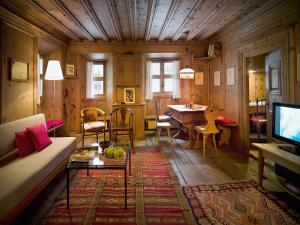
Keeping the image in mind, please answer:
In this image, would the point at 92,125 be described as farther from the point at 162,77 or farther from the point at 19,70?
the point at 162,77

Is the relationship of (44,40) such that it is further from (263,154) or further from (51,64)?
(263,154)

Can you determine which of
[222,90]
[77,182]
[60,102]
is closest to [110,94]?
[60,102]

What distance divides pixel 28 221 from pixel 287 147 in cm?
293

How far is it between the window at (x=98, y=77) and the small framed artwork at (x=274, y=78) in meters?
4.53

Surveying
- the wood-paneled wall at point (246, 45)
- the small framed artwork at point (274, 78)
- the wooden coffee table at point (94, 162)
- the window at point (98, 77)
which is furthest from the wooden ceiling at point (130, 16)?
the wooden coffee table at point (94, 162)

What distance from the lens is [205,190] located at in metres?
2.76

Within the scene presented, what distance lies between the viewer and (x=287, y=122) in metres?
2.73

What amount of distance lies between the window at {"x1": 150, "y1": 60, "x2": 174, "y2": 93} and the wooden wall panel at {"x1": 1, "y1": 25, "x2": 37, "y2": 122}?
3.46 metres

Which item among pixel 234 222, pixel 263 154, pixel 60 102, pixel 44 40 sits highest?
pixel 44 40

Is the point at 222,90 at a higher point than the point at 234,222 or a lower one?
higher

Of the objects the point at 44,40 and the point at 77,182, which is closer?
the point at 77,182

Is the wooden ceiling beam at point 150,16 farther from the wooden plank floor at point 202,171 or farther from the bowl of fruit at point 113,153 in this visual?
the wooden plank floor at point 202,171

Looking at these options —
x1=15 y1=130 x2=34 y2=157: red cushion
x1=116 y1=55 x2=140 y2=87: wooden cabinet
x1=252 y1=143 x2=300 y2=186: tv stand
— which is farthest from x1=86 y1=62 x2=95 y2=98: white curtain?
x1=252 y1=143 x2=300 y2=186: tv stand

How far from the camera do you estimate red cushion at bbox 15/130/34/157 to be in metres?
2.81
